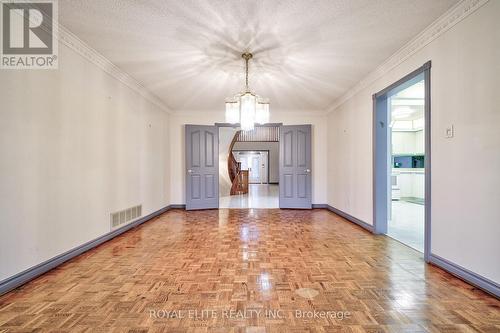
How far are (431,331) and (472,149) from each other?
5.16 feet

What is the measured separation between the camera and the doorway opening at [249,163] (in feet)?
30.8

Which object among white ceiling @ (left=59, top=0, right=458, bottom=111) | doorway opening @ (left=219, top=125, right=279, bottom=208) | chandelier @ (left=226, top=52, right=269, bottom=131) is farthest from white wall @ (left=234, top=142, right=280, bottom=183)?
chandelier @ (left=226, top=52, right=269, bottom=131)

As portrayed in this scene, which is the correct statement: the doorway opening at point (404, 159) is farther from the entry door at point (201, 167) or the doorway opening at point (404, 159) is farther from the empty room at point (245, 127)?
the entry door at point (201, 167)

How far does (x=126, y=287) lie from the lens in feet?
6.98

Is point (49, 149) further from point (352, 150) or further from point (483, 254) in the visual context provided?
point (352, 150)

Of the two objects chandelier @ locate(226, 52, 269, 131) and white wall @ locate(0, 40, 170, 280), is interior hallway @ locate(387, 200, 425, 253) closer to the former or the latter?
chandelier @ locate(226, 52, 269, 131)

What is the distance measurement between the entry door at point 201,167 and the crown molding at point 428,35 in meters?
3.65

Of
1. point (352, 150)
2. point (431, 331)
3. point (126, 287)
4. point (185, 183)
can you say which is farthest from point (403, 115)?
point (126, 287)

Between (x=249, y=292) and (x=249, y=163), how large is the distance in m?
15.4

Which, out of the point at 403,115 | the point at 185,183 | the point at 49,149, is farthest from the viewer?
the point at 403,115

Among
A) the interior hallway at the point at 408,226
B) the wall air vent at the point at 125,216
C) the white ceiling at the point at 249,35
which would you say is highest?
the white ceiling at the point at 249,35

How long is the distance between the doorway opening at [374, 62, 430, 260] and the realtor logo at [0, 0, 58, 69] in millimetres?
3975

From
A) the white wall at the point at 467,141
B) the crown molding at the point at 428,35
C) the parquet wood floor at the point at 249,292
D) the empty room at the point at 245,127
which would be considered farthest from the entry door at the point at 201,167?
the white wall at the point at 467,141

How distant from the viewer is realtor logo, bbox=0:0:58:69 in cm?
215
